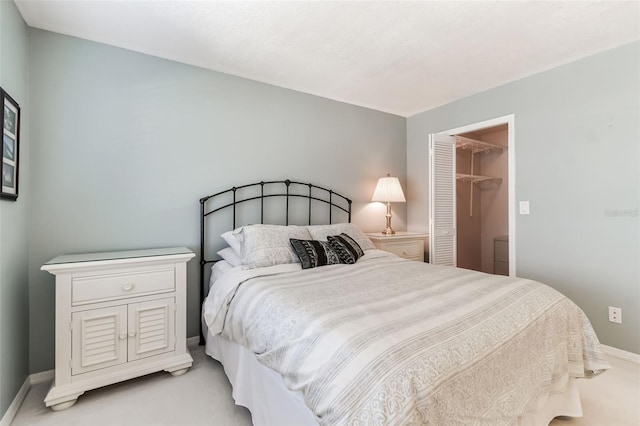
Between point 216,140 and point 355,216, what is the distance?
177 cm

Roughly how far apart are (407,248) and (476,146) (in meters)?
2.13

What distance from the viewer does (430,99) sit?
11.5ft

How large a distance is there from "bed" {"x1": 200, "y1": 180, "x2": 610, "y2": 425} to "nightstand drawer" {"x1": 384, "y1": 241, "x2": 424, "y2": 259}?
0.99 metres

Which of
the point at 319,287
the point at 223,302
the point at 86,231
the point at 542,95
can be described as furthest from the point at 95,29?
the point at 542,95

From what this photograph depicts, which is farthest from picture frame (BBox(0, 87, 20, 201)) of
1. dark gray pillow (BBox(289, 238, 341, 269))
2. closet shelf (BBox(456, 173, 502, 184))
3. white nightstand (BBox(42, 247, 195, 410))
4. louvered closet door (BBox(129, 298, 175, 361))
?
closet shelf (BBox(456, 173, 502, 184))

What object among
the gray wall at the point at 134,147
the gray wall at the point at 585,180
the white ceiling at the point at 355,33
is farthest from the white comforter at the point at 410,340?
the white ceiling at the point at 355,33

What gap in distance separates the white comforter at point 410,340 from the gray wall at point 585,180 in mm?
1201

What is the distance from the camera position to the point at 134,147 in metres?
2.33

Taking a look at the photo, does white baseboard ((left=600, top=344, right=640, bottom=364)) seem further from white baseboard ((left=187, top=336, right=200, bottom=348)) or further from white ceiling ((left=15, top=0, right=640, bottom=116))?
white baseboard ((left=187, top=336, right=200, bottom=348))

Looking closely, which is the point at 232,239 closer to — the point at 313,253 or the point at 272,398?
the point at 313,253

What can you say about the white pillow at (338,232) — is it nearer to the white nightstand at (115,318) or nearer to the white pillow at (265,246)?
the white pillow at (265,246)

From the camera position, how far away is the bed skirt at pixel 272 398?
1280 millimetres

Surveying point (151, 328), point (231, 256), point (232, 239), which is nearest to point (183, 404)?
point (151, 328)

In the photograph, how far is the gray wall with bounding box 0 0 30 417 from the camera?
1616 millimetres
